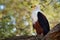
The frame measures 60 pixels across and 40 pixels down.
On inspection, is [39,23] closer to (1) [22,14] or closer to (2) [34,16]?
(2) [34,16]

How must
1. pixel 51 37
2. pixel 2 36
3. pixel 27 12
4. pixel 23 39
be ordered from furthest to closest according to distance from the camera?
1. pixel 27 12
2. pixel 2 36
3. pixel 23 39
4. pixel 51 37

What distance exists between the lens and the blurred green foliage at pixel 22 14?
19.0ft

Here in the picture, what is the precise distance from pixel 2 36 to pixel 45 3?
4.82ft

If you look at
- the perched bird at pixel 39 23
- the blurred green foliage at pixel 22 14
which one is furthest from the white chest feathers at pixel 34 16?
the blurred green foliage at pixel 22 14

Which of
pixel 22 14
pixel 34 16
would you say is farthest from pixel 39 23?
pixel 22 14

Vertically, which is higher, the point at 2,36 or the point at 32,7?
the point at 32,7

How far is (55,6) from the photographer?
6.17 m

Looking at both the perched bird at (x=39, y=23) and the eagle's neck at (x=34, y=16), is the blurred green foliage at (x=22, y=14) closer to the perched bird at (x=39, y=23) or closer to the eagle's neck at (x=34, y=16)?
the eagle's neck at (x=34, y=16)

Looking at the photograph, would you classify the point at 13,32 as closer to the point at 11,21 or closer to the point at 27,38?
the point at 11,21

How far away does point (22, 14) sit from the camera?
6309 millimetres

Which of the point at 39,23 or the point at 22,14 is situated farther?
the point at 22,14

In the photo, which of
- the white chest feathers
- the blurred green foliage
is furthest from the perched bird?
the blurred green foliage

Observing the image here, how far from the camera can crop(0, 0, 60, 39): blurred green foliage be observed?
5.78 metres

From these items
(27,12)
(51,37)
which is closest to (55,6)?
(27,12)
